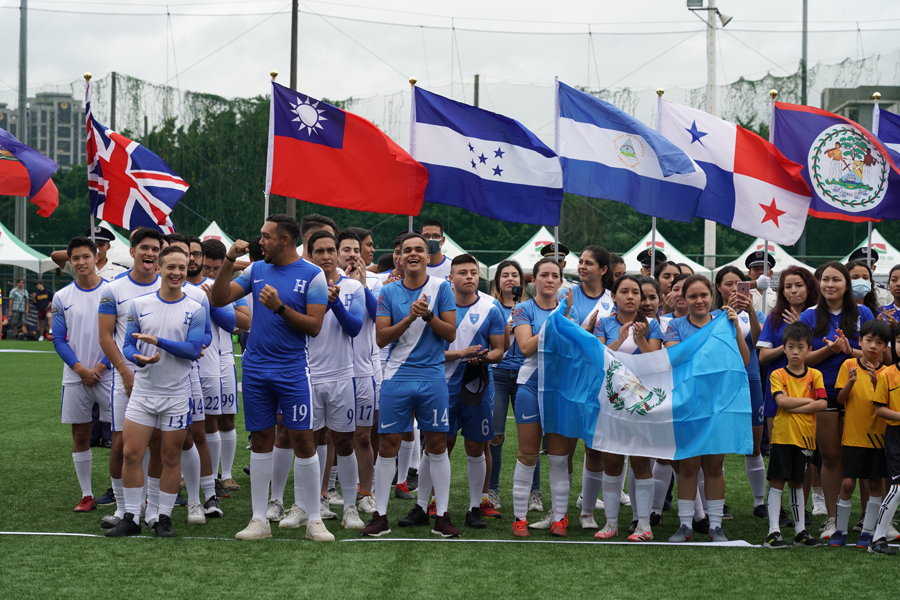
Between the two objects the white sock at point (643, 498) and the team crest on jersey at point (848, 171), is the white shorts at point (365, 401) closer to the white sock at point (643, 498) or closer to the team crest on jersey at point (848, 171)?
the white sock at point (643, 498)

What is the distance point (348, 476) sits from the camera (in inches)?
253

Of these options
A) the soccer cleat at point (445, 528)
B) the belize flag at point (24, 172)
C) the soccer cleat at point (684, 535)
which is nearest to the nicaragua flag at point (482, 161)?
Result: the soccer cleat at point (445, 528)

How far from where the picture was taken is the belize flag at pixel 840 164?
929cm

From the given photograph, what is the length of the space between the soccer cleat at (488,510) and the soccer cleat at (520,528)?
0.70m

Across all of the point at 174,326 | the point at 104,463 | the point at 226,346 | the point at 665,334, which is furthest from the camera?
the point at 104,463

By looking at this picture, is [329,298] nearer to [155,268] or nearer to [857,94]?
[155,268]

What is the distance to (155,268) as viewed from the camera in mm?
6473

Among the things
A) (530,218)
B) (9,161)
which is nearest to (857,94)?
(530,218)

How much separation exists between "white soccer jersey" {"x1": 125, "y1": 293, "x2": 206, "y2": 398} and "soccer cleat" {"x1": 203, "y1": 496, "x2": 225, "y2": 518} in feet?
3.76

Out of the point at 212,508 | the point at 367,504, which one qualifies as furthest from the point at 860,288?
the point at 212,508

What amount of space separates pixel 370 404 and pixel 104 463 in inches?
144

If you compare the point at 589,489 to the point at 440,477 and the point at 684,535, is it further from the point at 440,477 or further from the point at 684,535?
the point at 440,477

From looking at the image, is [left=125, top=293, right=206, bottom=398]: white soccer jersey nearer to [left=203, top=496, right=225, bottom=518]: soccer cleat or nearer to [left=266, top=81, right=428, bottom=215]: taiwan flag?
[left=203, top=496, right=225, bottom=518]: soccer cleat

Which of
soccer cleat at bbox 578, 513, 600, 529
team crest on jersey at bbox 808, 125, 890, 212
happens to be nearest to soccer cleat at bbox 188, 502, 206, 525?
soccer cleat at bbox 578, 513, 600, 529
